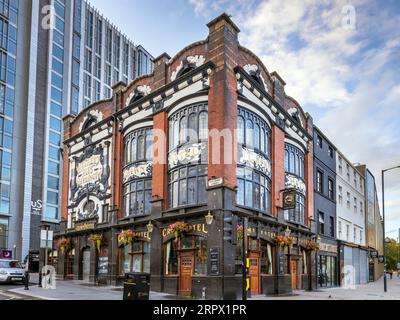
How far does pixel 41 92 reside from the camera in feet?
201

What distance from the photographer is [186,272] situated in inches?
886

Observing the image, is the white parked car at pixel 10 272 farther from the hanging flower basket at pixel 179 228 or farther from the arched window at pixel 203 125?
the arched window at pixel 203 125

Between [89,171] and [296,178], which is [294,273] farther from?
[89,171]

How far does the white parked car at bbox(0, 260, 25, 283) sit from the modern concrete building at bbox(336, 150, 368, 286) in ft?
78.8

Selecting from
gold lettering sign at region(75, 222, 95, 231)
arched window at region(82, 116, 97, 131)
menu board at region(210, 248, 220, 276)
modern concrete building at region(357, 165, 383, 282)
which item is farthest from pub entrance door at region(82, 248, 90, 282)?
modern concrete building at region(357, 165, 383, 282)

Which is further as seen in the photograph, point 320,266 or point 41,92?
point 41,92

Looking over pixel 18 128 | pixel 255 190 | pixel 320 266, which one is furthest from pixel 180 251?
pixel 18 128

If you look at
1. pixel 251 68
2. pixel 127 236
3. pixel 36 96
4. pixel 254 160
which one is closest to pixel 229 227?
pixel 254 160

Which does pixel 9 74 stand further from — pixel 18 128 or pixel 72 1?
pixel 72 1

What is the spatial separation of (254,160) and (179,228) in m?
5.64

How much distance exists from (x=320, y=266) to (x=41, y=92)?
4596cm

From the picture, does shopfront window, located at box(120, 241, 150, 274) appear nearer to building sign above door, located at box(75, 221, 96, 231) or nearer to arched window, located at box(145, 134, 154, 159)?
building sign above door, located at box(75, 221, 96, 231)

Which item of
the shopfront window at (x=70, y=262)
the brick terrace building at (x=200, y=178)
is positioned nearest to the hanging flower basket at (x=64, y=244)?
the brick terrace building at (x=200, y=178)

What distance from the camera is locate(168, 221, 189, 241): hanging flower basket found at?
72.4 ft
